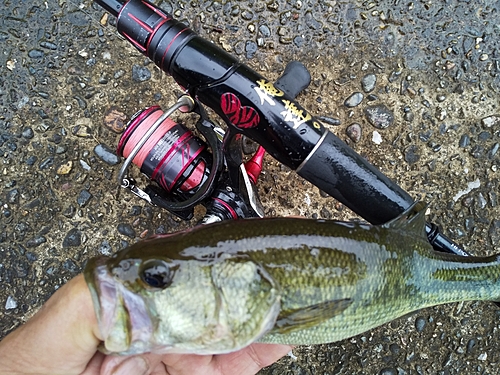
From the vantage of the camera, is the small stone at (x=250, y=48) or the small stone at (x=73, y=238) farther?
the small stone at (x=250, y=48)

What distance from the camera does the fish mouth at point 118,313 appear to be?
4.99ft

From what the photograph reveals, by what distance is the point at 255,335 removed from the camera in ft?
5.21

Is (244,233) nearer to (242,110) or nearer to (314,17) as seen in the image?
(242,110)

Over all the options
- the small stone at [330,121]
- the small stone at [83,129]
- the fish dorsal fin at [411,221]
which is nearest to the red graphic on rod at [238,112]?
the fish dorsal fin at [411,221]

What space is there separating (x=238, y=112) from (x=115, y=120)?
1.33 metres

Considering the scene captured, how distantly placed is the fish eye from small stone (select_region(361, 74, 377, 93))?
6.87ft

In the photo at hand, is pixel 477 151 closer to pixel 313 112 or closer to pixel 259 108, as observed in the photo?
pixel 313 112

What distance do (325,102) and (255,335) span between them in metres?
1.90

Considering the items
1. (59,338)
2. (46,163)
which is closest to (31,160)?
(46,163)

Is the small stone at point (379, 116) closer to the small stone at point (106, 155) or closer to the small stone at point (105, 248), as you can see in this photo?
the small stone at point (106, 155)

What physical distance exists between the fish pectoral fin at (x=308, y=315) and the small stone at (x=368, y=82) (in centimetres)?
180

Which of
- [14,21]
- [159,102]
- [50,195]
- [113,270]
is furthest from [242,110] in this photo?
[14,21]

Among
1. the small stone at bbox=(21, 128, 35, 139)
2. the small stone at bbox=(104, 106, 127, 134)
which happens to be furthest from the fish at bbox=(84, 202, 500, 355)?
the small stone at bbox=(21, 128, 35, 139)

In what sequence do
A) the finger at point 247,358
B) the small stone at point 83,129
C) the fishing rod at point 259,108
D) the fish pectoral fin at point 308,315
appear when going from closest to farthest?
the fish pectoral fin at point 308,315, the fishing rod at point 259,108, the finger at point 247,358, the small stone at point 83,129
